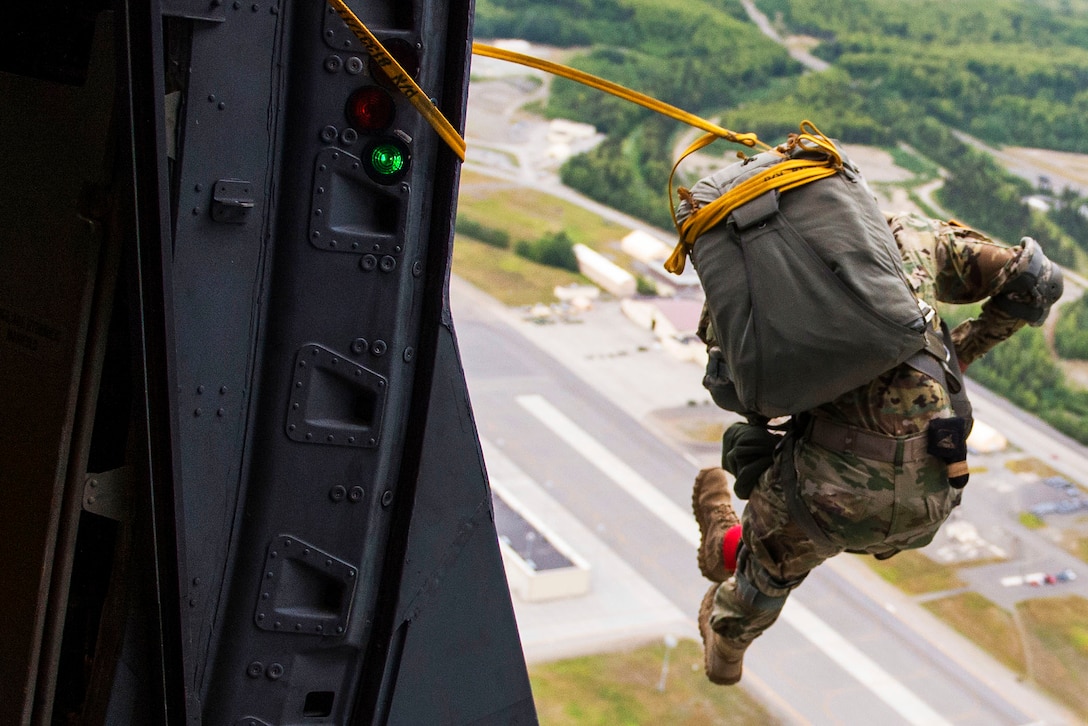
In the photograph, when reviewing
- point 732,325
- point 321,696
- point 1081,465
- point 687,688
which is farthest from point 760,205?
point 1081,465

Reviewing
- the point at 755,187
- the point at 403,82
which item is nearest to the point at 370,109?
the point at 403,82

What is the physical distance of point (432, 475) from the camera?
271 cm

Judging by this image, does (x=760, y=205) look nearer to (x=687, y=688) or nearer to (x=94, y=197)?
(x=94, y=197)

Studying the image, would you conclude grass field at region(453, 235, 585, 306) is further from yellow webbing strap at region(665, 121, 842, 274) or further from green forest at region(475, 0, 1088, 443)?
yellow webbing strap at region(665, 121, 842, 274)

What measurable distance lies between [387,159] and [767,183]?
118cm

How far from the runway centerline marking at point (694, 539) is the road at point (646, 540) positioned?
2cm

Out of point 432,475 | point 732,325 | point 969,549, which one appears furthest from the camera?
point 969,549

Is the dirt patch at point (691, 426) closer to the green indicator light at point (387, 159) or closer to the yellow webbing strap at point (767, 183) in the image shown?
the yellow webbing strap at point (767, 183)

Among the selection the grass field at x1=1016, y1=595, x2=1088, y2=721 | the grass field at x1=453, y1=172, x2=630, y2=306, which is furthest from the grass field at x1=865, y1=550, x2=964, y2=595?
the grass field at x1=453, y1=172, x2=630, y2=306

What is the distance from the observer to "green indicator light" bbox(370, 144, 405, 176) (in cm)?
252

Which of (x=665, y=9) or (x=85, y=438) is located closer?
(x=85, y=438)

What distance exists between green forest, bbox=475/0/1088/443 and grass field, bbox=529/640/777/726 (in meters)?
9.22

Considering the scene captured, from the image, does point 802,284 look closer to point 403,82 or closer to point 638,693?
point 403,82

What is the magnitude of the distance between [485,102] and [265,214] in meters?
32.5
